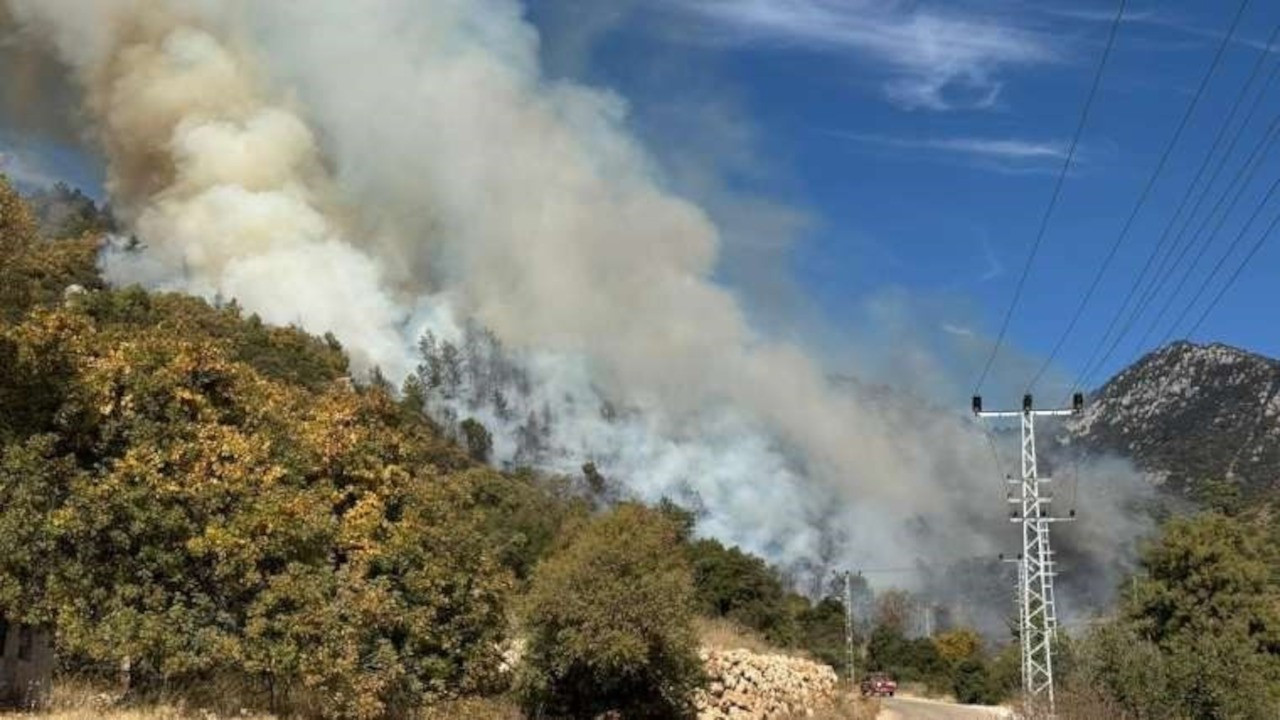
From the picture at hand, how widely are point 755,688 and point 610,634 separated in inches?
471

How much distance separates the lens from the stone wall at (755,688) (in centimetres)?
4144

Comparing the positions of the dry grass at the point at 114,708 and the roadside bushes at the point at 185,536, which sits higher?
the roadside bushes at the point at 185,536

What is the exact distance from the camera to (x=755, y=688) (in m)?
43.4

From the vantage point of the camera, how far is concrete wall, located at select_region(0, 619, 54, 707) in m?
18.5

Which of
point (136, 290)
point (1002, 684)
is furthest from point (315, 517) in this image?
point (1002, 684)

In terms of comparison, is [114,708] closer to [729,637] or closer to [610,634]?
[610,634]

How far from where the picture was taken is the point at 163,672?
65.3 feet

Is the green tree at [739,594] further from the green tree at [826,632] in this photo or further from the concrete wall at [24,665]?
the concrete wall at [24,665]

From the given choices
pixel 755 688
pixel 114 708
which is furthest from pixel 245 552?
pixel 755 688

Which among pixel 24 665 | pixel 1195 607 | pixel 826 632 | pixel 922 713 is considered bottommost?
pixel 922 713

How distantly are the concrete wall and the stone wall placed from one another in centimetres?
2349

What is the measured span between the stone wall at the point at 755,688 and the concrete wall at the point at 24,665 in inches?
925

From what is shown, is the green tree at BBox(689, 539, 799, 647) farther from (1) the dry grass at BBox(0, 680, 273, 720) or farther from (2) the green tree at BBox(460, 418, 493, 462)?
(2) the green tree at BBox(460, 418, 493, 462)

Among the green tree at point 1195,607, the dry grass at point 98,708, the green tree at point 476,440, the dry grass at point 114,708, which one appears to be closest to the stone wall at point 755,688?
the green tree at point 1195,607
